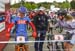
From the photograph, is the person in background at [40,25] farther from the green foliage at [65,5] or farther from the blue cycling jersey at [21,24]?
the green foliage at [65,5]

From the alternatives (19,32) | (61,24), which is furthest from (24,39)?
(61,24)

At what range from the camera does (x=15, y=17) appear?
38.5 feet

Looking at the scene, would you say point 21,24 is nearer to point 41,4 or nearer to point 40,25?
point 40,25

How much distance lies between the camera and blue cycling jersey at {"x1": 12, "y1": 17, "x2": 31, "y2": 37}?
11.7 meters

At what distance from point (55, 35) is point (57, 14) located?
0.50m

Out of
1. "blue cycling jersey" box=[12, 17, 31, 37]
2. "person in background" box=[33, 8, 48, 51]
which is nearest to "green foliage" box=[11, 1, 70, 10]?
"person in background" box=[33, 8, 48, 51]

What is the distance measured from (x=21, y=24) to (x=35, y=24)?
344 mm

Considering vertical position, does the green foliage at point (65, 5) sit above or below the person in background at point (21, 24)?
above

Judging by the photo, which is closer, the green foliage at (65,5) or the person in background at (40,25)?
the green foliage at (65,5)

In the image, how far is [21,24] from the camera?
11734 millimetres

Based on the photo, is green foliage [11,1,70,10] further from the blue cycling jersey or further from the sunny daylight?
the blue cycling jersey

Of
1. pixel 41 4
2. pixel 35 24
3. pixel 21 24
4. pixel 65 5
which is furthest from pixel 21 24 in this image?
pixel 65 5

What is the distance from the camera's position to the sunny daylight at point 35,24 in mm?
11703

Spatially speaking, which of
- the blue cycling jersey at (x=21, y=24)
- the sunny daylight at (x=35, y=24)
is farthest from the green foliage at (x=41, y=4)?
the blue cycling jersey at (x=21, y=24)
